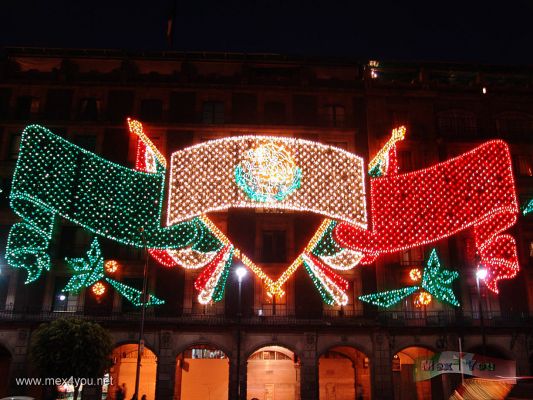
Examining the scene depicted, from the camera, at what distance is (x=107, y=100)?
35906 millimetres

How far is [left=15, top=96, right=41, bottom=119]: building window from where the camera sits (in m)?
35.5

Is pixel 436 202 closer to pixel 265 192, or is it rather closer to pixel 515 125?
pixel 265 192

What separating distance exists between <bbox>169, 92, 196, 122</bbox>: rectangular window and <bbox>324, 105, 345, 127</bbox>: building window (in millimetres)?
9481

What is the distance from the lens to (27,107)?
35781 mm

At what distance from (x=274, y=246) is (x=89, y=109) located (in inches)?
640

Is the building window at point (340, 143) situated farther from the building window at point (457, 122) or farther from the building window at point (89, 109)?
the building window at point (89, 109)

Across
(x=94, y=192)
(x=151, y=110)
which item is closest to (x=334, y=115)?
(x=151, y=110)

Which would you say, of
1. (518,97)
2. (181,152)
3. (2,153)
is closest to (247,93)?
(181,152)

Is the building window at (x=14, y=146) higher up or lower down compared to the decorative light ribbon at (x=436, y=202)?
higher up

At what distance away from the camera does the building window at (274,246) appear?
3306 cm

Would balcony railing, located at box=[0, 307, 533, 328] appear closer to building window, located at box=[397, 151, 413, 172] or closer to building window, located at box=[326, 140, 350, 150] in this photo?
building window, located at box=[397, 151, 413, 172]

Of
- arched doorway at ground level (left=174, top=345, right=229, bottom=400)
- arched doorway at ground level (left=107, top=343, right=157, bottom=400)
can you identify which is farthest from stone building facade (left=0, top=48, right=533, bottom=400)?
arched doorway at ground level (left=107, top=343, right=157, bottom=400)

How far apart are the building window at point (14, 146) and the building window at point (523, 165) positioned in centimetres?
3450

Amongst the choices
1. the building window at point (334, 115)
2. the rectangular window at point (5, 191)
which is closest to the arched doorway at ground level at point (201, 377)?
the rectangular window at point (5, 191)
